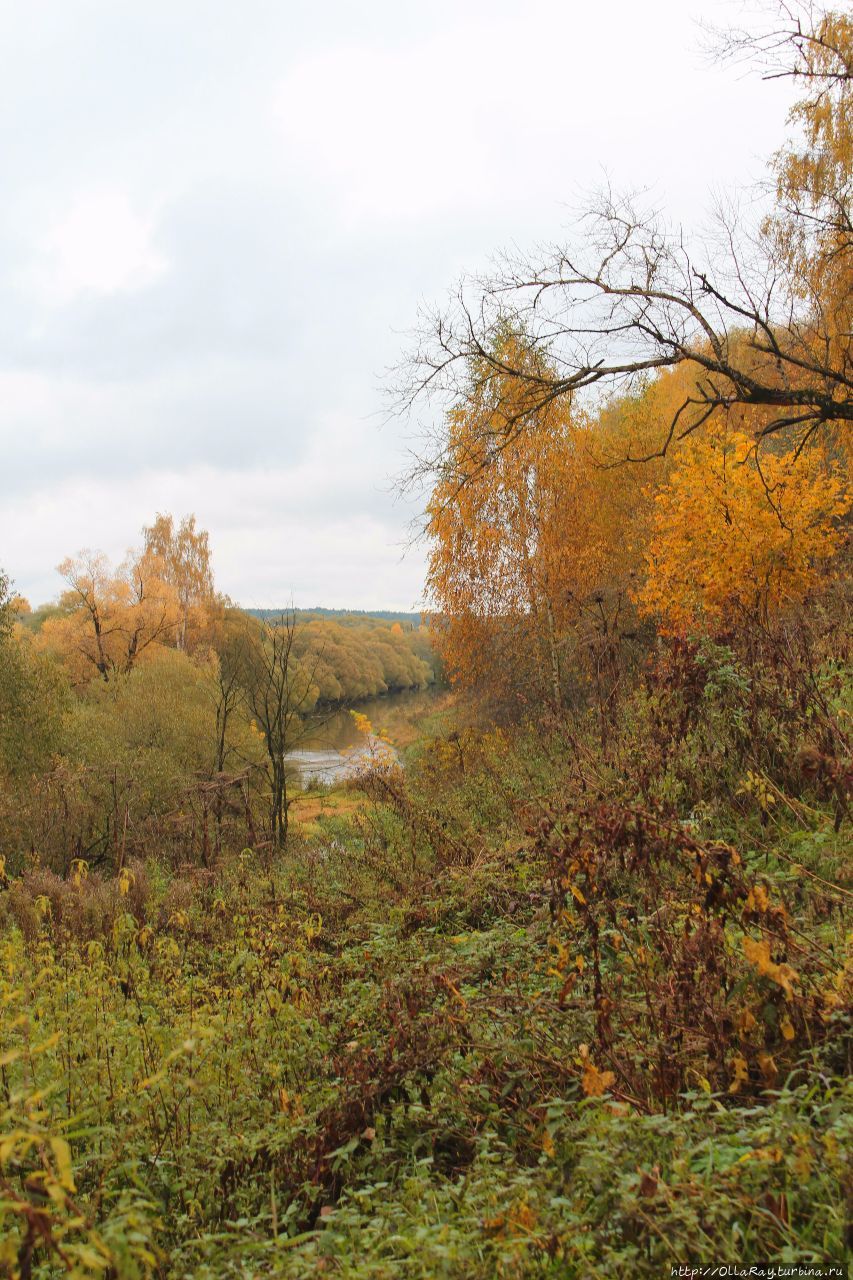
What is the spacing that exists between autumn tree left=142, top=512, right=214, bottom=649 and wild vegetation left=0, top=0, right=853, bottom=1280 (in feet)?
111

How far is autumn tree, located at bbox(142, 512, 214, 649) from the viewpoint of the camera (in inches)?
1915

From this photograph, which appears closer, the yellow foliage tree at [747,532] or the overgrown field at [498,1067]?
the overgrown field at [498,1067]

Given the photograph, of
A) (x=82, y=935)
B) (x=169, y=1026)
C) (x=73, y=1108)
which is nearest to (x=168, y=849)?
(x=82, y=935)

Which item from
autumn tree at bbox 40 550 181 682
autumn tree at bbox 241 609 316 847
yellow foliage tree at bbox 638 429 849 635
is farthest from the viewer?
autumn tree at bbox 40 550 181 682

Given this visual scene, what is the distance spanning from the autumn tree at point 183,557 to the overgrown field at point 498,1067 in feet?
143

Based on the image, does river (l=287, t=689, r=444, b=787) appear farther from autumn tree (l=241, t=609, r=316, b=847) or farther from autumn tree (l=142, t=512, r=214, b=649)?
A: autumn tree (l=142, t=512, r=214, b=649)

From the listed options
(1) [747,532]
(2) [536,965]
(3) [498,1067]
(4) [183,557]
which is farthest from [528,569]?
(4) [183,557]

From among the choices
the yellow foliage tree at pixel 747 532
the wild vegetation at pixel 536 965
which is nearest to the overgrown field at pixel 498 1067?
the wild vegetation at pixel 536 965

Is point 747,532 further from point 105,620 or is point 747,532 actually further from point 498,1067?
point 105,620

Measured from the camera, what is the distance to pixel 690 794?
6039mm

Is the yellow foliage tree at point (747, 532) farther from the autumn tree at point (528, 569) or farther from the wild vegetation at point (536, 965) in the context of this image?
the autumn tree at point (528, 569)

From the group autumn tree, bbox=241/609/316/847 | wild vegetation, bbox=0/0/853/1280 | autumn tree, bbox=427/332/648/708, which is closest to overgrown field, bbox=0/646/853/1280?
wild vegetation, bbox=0/0/853/1280

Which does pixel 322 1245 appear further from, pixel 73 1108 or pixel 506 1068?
pixel 73 1108

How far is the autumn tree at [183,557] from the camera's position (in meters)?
48.6
